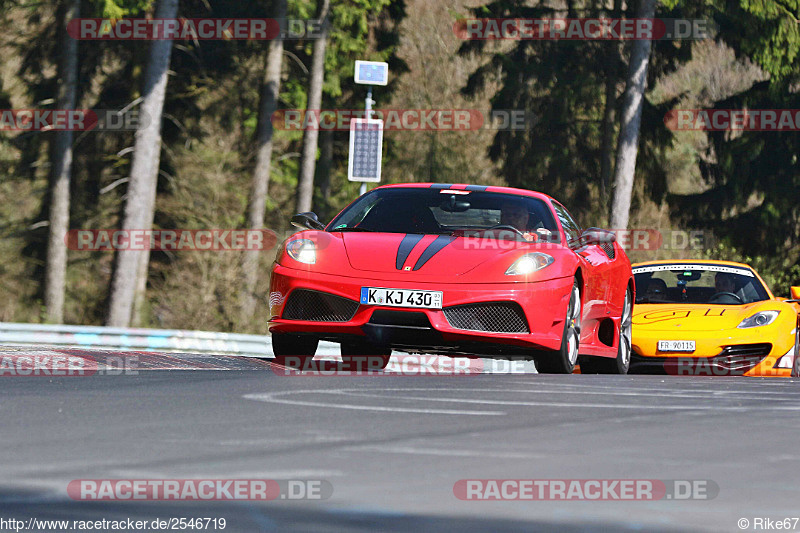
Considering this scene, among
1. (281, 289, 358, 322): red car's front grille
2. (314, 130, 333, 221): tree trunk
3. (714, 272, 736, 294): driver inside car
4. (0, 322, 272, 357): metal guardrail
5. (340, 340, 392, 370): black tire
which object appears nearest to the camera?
(281, 289, 358, 322): red car's front grille

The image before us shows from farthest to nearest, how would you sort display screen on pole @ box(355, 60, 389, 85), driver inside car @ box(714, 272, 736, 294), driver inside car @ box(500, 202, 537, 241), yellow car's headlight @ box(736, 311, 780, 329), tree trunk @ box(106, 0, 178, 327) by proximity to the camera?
1. tree trunk @ box(106, 0, 178, 327)
2. display screen on pole @ box(355, 60, 389, 85)
3. driver inside car @ box(714, 272, 736, 294)
4. yellow car's headlight @ box(736, 311, 780, 329)
5. driver inside car @ box(500, 202, 537, 241)

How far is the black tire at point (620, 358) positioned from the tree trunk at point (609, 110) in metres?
23.6

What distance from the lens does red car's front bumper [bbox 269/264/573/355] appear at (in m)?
8.48

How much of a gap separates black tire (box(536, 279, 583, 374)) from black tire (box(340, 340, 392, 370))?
110 centimetres

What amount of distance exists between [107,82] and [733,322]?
2578 centimetres

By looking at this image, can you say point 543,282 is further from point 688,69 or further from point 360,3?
point 688,69

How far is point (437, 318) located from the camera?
8453mm

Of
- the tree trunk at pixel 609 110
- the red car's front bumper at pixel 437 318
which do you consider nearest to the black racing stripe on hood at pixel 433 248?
the red car's front bumper at pixel 437 318

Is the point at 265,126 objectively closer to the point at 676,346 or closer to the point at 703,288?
the point at 703,288

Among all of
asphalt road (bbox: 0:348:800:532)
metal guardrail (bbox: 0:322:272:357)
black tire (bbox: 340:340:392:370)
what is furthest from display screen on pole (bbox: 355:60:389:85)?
asphalt road (bbox: 0:348:800:532)

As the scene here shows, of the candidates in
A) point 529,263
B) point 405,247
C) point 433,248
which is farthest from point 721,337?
point 405,247

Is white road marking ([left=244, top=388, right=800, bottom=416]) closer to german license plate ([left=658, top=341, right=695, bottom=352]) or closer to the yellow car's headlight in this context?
german license plate ([left=658, top=341, right=695, bottom=352])

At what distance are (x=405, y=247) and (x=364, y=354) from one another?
6.43 ft

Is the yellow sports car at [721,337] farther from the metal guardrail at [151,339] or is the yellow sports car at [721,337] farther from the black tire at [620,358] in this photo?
the metal guardrail at [151,339]
